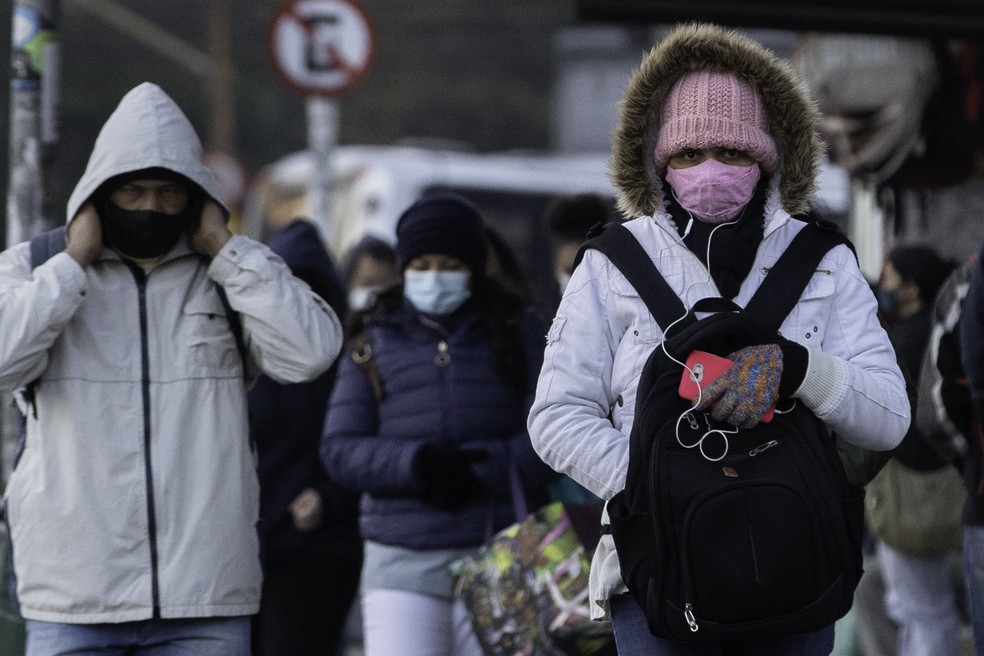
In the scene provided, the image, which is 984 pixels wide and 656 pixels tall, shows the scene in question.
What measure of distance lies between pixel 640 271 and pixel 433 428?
6.01 feet

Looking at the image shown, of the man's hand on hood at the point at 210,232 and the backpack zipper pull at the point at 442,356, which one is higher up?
the man's hand on hood at the point at 210,232

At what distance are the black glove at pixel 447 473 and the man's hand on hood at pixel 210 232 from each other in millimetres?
1020

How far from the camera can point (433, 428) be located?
17.2 ft

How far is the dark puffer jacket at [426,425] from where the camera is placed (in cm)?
516

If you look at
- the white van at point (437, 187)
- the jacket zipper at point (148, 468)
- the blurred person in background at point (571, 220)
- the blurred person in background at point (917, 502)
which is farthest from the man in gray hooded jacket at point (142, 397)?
the white van at point (437, 187)

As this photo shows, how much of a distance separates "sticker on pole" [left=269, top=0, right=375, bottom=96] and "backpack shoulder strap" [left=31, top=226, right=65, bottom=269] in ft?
24.7

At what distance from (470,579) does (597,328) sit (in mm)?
1605

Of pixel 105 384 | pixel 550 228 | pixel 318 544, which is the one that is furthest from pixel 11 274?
pixel 550 228

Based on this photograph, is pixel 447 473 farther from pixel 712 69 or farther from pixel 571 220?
pixel 571 220

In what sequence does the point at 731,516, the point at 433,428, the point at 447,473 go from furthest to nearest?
1. the point at 433,428
2. the point at 447,473
3. the point at 731,516

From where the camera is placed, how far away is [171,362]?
4180 millimetres

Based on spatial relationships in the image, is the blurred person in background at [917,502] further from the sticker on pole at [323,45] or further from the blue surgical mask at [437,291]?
the sticker on pole at [323,45]

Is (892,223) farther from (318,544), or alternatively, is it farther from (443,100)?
(443,100)

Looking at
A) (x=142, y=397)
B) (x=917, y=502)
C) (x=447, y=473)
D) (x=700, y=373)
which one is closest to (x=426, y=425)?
(x=447, y=473)
